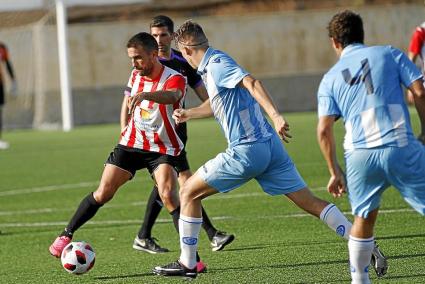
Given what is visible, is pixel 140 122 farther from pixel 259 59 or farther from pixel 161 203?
pixel 259 59

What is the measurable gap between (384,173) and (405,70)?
0.63m

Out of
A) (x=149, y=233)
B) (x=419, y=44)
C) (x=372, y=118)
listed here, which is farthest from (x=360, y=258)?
(x=419, y=44)

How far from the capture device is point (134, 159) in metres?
8.79

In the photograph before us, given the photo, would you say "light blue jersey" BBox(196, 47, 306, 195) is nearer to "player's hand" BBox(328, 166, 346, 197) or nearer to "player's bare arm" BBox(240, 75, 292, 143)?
"player's bare arm" BBox(240, 75, 292, 143)

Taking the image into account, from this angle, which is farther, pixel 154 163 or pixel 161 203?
pixel 161 203

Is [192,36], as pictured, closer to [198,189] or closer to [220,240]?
[198,189]

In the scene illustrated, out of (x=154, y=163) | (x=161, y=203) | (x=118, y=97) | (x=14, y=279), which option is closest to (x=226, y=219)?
(x=161, y=203)

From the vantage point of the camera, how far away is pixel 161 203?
9.77 m

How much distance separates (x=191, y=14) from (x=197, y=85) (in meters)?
33.4

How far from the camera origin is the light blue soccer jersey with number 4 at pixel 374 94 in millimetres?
6121

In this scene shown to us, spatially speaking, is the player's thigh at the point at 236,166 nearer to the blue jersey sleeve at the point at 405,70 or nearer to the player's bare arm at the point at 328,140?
Answer: the player's bare arm at the point at 328,140

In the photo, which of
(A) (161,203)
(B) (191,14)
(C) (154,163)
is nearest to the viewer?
(C) (154,163)

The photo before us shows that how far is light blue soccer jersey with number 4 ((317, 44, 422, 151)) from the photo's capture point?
20.1 feet

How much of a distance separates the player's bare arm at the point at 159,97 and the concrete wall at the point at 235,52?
22850 millimetres
